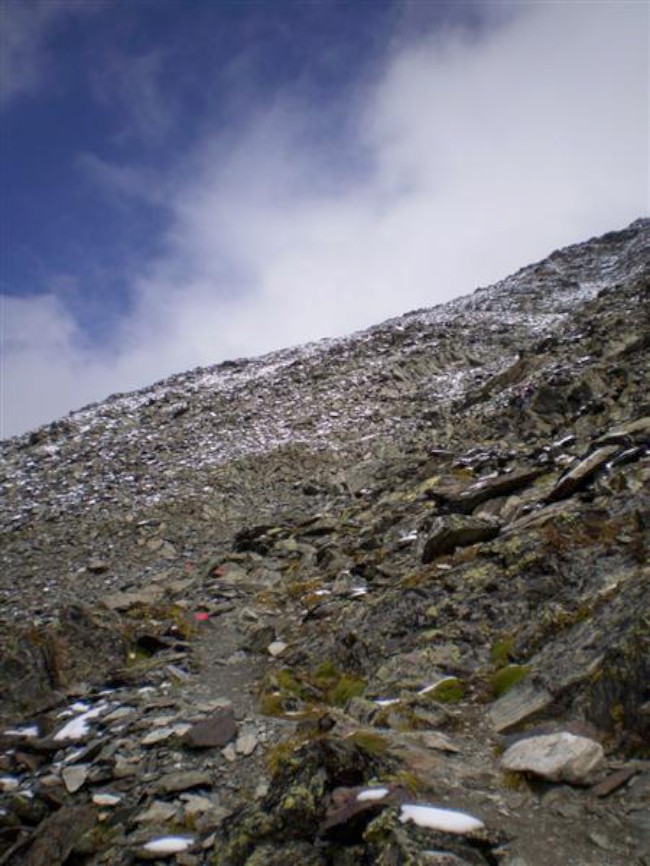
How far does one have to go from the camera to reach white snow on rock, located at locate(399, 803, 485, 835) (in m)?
5.27

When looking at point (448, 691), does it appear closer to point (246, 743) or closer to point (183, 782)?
point (246, 743)

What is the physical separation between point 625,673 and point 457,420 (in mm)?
24907

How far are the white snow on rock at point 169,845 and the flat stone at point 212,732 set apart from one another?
2.05 metres

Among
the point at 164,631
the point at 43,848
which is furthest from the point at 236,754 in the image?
the point at 164,631

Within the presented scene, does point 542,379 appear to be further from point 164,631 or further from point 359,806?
point 359,806

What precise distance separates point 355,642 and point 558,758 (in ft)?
20.5

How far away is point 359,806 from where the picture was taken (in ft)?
18.5

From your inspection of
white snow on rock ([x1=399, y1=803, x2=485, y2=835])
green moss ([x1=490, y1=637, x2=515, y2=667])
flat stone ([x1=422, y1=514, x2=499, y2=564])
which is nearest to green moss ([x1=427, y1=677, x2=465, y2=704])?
green moss ([x1=490, y1=637, x2=515, y2=667])

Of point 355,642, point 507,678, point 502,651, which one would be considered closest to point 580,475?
point 502,651

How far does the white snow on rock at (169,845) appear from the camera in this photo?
640cm

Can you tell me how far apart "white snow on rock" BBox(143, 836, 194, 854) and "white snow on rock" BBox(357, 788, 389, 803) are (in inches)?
87.5

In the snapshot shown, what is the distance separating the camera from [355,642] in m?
12.1

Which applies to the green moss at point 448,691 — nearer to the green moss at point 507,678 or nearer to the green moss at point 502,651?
the green moss at point 507,678

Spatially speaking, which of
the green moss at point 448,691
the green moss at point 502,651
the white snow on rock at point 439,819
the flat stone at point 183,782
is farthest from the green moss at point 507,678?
the flat stone at point 183,782
